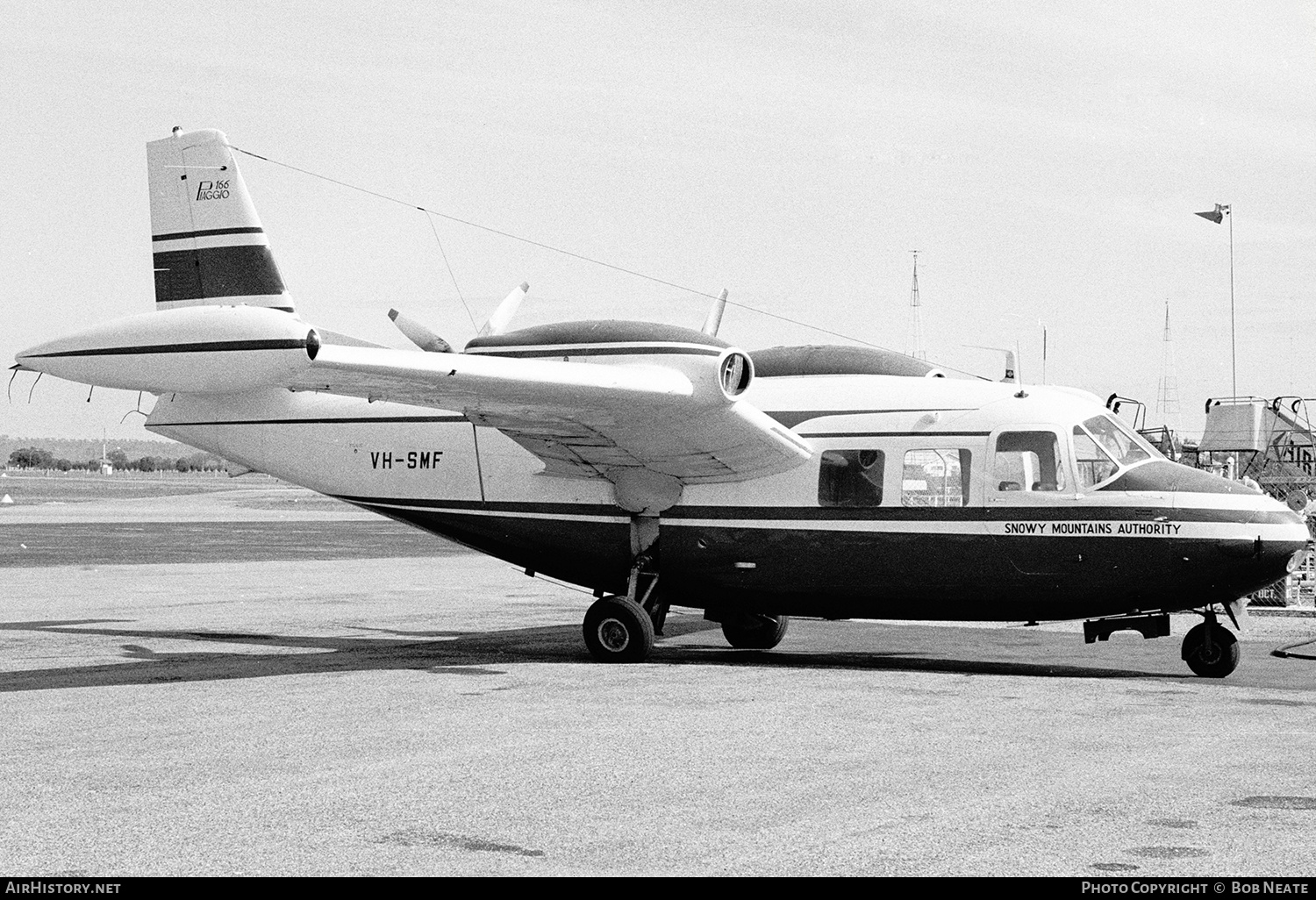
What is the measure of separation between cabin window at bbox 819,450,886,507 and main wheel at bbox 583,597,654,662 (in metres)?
2.42

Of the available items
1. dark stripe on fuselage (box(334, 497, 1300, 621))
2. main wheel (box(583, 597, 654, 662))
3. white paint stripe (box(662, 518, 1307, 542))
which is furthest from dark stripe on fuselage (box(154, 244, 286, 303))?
white paint stripe (box(662, 518, 1307, 542))

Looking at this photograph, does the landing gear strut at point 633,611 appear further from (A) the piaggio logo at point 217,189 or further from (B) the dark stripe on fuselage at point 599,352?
(A) the piaggio logo at point 217,189

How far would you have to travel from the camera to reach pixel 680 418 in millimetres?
14625

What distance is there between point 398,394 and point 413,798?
19.7 ft

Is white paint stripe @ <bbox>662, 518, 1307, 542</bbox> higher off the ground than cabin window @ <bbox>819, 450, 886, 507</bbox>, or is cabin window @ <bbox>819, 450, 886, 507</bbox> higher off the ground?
cabin window @ <bbox>819, 450, 886, 507</bbox>

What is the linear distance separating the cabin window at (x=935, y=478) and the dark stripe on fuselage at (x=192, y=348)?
6560 millimetres

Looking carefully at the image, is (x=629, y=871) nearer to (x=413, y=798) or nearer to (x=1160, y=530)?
(x=413, y=798)

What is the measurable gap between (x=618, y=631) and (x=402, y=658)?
2.49m

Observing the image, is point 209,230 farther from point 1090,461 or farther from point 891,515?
point 1090,461

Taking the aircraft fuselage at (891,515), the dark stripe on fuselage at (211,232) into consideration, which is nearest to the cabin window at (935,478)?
the aircraft fuselage at (891,515)

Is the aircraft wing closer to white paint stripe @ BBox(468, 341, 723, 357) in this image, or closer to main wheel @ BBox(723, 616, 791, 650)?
white paint stripe @ BBox(468, 341, 723, 357)

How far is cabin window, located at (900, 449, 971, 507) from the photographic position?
15.1 m

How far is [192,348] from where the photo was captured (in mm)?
13219
